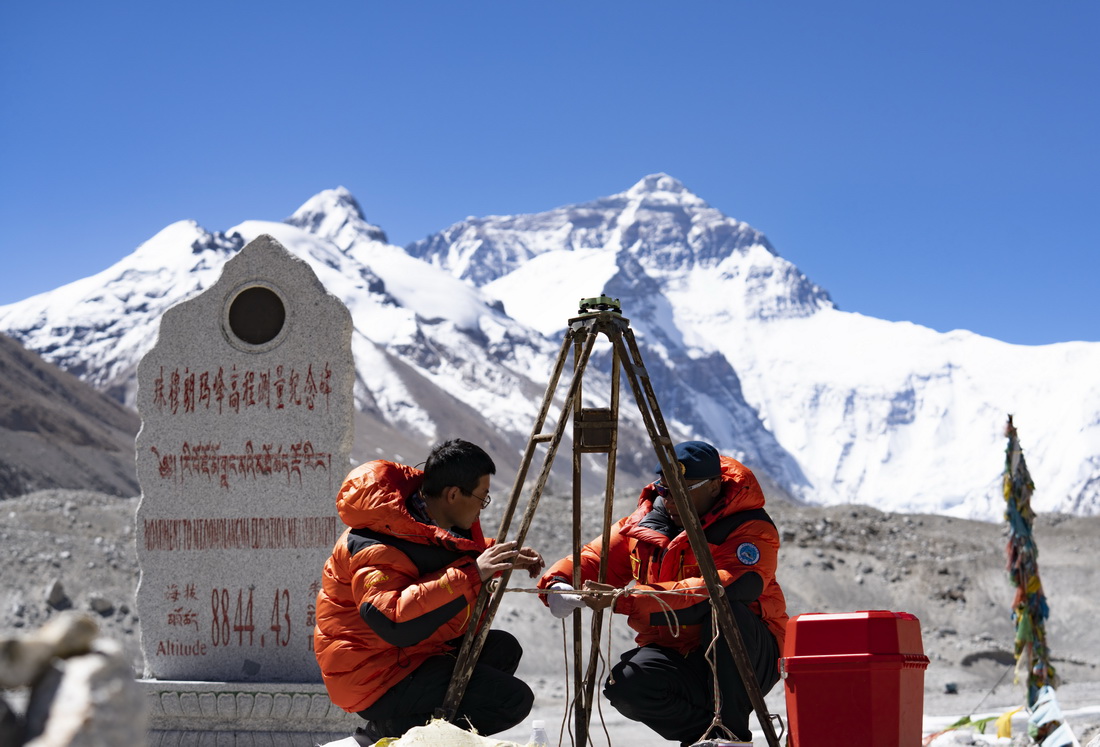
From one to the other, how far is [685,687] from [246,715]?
11.2 ft

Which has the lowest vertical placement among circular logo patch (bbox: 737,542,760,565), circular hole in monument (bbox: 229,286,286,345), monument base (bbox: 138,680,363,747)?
monument base (bbox: 138,680,363,747)

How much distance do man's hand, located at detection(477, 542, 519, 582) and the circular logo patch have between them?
856mm

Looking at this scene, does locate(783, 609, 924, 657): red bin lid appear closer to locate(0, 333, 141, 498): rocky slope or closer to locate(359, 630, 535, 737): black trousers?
locate(359, 630, 535, 737): black trousers

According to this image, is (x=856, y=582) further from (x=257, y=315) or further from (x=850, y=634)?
(x=850, y=634)

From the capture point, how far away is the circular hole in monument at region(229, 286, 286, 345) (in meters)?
7.59

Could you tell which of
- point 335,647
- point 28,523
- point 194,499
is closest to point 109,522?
point 28,523

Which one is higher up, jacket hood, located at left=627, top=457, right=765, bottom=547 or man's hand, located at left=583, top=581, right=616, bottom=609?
jacket hood, located at left=627, top=457, right=765, bottom=547

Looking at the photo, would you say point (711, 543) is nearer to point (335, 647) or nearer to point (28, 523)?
point (335, 647)

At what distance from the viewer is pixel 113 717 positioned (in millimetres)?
1607

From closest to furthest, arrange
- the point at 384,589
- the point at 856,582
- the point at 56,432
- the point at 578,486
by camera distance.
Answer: the point at 384,589, the point at 578,486, the point at 856,582, the point at 56,432

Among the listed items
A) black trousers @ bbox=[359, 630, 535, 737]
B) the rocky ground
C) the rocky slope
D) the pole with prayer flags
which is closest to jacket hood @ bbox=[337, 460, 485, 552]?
black trousers @ bbox=[359, 630, 535, 737]

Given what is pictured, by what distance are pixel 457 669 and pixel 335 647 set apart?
0.45 meters

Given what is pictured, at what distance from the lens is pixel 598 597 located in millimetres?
4469

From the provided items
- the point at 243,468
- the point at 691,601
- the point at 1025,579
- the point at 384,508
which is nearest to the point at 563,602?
the point at 691,601
